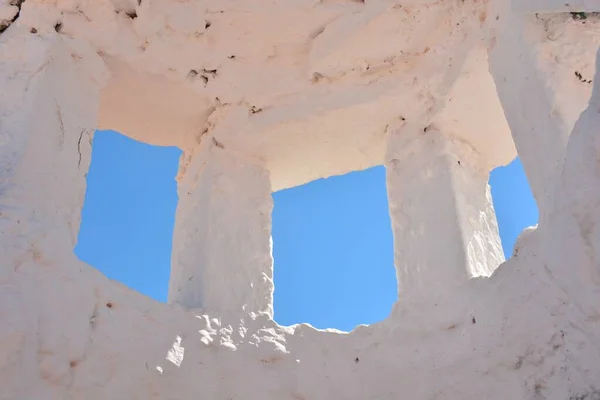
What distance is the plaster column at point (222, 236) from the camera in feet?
11.1

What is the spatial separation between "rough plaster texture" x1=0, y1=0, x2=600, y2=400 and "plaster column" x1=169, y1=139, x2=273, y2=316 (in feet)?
0.04

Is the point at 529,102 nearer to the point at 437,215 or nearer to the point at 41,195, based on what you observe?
the point at 437,215

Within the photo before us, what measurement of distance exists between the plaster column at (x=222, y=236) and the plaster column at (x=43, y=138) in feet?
2.29

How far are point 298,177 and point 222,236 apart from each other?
3.52ft

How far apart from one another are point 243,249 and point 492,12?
1857 millimetres

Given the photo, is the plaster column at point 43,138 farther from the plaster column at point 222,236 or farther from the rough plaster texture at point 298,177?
the plaster column at point 222,236

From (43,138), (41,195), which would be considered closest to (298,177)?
(43,138)

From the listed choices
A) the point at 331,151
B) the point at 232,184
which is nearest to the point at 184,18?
the point at 232,184

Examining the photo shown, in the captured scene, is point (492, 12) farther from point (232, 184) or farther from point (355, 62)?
point (232, 184)

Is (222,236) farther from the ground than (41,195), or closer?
farther from the ground

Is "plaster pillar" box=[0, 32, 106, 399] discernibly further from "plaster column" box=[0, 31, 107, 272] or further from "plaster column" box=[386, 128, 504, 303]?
"plaster column" box=[386, 128, 504, 303]

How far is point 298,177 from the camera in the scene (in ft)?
14.7

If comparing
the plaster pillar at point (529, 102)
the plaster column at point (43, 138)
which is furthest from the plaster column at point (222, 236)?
the plaster pillar at point (529, 102)

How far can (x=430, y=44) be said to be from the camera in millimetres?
3721
